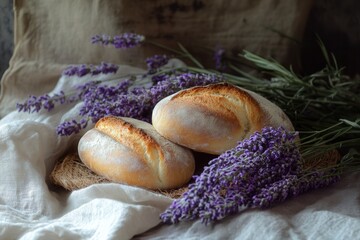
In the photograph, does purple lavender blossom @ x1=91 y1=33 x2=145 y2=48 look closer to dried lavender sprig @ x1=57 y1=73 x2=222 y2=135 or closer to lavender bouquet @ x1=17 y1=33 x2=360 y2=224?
lavender bouquet @ x1=17 y1=33 x2=360 y2=224

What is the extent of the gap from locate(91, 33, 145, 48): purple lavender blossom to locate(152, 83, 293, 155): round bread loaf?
326 millimetres

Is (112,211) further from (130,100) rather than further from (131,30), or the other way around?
(131,30)

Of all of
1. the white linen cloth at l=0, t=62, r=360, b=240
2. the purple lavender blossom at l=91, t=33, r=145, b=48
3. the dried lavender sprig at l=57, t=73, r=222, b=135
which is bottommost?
the white linen cloth at l=0, t=62, r=360, b=240

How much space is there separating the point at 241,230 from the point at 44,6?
88 centimetres

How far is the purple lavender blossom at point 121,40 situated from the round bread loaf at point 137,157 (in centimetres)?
33

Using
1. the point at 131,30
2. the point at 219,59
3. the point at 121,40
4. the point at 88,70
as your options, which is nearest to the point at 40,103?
the point at 88,70

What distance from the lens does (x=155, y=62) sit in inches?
59.1

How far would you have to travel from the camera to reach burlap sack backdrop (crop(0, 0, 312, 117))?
158cm

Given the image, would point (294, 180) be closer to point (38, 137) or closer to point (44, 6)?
point (38, 137)

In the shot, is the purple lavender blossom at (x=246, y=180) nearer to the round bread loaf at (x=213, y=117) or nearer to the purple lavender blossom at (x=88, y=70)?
the round bread loaf at (x=213, y=117)

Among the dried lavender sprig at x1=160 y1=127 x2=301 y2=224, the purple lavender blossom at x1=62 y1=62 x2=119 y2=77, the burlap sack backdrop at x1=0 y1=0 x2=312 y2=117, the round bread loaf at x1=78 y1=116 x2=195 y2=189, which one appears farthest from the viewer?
the burlap sack backdrop at x1=0 y1=0 x2=312 y2=117

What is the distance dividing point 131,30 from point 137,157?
0.58 m

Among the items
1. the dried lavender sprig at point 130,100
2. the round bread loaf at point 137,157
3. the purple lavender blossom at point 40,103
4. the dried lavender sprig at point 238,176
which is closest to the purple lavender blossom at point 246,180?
the dried lavender sprig at point 238,176

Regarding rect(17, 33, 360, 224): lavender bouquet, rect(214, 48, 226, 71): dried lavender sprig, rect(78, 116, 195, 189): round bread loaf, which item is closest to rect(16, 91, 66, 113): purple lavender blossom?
rect(17, 33, 360, 224): lavender bouquet
